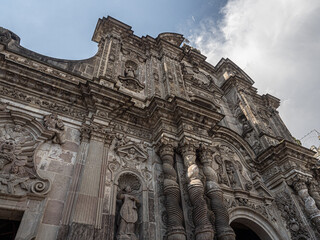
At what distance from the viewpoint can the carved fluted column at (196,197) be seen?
5098 millimetres

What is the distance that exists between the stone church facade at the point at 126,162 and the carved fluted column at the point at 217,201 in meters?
0.03

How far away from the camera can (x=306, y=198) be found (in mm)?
8492

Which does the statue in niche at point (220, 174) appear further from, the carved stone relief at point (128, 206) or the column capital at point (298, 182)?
the carved stone relief at point (128, 206)

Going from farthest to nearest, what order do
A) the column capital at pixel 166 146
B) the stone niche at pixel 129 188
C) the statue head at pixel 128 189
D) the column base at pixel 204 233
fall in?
1. the column capital at pixel 166 146
2. the statue head at pixel 128 189
3. the stone niche at pixel 129 188
4. the column base at pixel 204 233

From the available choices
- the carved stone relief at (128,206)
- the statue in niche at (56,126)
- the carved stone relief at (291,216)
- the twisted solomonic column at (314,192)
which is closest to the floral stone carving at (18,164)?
the statue in niche at (56,126)

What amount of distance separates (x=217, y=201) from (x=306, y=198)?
4666 mm

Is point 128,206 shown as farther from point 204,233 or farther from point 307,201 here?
point 307,201

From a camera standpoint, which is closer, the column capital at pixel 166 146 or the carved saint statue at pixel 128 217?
the carved saint statue at pixel 128 217

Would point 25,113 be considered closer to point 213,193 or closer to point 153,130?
point 153,130

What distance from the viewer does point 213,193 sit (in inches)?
244

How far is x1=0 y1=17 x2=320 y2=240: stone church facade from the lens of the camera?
5008 millimetres

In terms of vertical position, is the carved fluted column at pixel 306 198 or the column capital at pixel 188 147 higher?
the column capital at pixel 188 147

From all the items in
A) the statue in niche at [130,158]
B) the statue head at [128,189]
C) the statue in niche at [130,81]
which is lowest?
the statue head at [128,189]

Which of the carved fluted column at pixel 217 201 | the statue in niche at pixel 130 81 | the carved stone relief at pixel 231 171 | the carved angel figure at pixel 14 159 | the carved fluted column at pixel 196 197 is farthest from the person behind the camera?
the statue in niche at pixel 130 81
